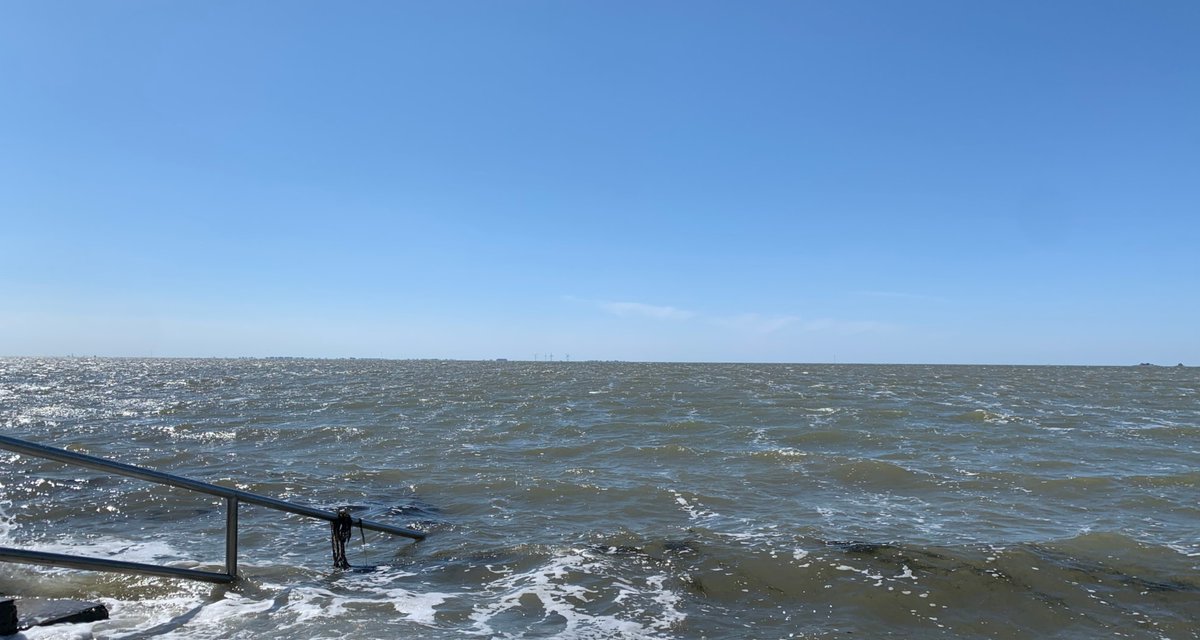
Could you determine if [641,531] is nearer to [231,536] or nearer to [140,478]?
[231,536]

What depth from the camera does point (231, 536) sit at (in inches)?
242

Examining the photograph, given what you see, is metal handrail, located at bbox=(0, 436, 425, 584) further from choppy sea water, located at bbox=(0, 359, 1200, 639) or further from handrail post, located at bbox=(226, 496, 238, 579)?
choppy sea water, located at bbox=(0, 359, 1200, 639)

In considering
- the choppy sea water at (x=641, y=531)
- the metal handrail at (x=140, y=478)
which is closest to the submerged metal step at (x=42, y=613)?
the choppy sea water at (x=641, y=531)

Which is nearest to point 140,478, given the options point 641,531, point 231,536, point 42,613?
point 42,613

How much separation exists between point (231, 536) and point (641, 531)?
533cm

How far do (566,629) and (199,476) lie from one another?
Answer: 1095 centimetres

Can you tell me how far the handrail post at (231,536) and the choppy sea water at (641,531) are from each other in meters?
0.23

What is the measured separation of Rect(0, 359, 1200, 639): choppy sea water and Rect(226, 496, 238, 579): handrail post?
23 centimetres

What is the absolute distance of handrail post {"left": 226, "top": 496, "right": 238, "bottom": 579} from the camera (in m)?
5.85

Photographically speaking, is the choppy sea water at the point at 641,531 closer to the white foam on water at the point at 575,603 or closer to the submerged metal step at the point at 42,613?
the white foam on water at the point at 575,603

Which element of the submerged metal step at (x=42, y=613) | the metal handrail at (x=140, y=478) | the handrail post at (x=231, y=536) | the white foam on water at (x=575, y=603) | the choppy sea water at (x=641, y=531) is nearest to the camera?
the metal handrail at (x=140, y=478)

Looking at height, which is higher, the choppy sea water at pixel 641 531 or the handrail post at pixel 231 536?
the handrail post at pixel 231 536

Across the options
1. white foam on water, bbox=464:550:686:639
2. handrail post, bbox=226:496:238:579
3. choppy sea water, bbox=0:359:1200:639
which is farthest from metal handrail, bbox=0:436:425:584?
white foam on water, bbox=464:550:686:639

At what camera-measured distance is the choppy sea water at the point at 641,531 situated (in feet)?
20.7
